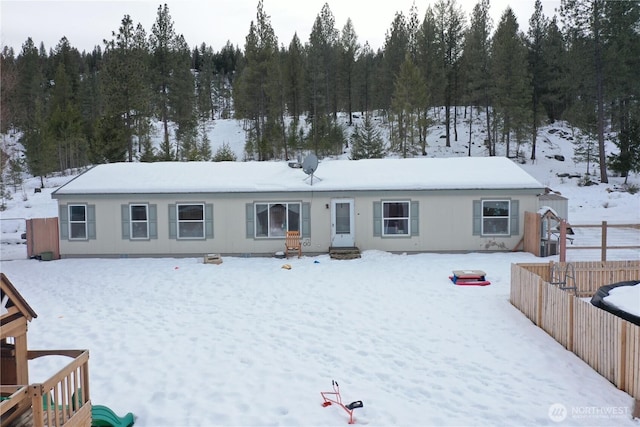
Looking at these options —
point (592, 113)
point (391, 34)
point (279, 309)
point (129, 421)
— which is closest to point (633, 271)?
point (279, 309)

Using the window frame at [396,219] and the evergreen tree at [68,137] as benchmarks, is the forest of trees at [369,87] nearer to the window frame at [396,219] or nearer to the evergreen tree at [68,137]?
the evergreen tree at [68,137]

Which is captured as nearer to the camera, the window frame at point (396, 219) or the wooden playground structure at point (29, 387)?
the wooden playground structure at point (29, 387)

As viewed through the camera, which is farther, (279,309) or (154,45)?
(154,45)

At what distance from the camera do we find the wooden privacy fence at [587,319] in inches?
251

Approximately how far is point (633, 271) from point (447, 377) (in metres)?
6.89

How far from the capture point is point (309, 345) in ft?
27.5

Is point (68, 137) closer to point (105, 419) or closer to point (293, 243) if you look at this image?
point (293, 243)

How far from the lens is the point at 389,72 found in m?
45.2

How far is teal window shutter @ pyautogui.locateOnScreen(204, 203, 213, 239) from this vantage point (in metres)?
17.1

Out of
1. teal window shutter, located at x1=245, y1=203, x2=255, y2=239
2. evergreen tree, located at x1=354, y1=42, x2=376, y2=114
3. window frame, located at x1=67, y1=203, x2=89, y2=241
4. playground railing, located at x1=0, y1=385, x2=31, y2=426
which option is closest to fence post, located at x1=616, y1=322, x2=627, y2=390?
playground railing, located at x1=0, y1=385, x2=31, y2=426

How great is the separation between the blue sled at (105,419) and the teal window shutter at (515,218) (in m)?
14.7

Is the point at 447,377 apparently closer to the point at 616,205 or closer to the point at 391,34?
the point at 616,205

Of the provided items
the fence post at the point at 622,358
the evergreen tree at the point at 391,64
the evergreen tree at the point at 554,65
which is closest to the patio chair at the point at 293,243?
the fence post at the point at 622,358

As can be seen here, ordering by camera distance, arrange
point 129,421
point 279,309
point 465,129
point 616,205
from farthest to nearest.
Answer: point 465,129
point 616,205
point 279,309
point 129,421
